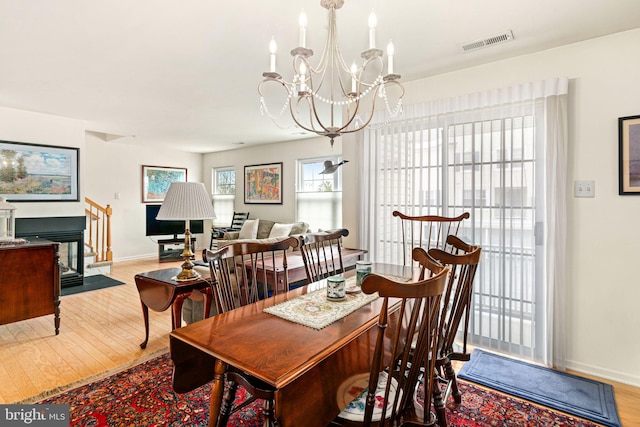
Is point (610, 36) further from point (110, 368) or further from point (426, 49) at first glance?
point (110, 368)

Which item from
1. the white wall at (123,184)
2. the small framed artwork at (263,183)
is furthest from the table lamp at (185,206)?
the white wall at (123,184)

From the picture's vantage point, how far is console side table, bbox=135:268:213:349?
253cm

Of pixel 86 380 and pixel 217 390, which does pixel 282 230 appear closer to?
pixel 86 380

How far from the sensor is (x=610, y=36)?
2.31m

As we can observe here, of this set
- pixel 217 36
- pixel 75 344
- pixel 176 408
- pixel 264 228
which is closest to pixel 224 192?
pixel 264 228

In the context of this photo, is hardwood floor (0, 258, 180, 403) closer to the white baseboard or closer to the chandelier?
the chandelier

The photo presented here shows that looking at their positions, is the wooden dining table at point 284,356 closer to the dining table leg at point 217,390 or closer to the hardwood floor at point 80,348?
the dining table leg at point 217,390

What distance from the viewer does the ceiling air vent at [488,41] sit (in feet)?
7.57

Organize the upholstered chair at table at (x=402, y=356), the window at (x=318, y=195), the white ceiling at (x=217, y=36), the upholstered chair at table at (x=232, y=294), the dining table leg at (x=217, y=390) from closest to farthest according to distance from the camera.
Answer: the upholstered chair at table at (x=402, y=356) < the dining table leg at (x=217, y=390) < the upholstered chair at table at (x=232, y=294) < the white ceiling at (x=217, y=36) < the window at (x=318, y=195)

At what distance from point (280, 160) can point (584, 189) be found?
4.99 m

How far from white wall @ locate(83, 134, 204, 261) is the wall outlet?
266 inches

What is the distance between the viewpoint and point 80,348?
2814mm

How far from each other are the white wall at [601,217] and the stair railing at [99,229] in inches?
252

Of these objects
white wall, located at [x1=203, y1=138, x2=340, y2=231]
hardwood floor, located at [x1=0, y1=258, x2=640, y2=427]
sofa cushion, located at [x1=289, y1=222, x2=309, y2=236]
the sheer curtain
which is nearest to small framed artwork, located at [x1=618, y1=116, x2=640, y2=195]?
the sheer curtain
